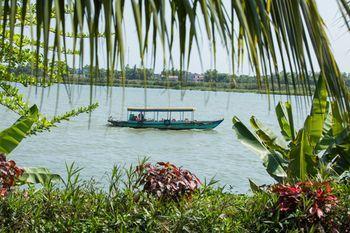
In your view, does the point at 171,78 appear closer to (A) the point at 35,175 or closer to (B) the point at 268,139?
(A) the point at 35,175

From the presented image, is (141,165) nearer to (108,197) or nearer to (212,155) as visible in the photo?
(108,197)

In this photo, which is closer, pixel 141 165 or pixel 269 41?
pixel 269 41

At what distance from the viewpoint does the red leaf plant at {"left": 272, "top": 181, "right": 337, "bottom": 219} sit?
12.4 ft

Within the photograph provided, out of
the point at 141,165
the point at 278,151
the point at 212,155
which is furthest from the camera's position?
the point at 212,155

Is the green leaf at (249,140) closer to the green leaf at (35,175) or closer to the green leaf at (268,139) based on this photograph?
the green leaf at (268,139)

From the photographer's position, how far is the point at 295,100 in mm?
804

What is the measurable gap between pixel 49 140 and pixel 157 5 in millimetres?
27629

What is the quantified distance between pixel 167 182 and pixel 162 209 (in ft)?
1.25

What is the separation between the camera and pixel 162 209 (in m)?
3.70

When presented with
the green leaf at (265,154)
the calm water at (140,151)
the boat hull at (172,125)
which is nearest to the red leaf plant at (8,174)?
the green leaf at (265,154)

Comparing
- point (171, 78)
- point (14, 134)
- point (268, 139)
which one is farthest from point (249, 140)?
point (171, 78)

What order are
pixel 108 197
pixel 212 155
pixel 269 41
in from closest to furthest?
pixel 269 41 < pixel 108 197 < pixel 212 155

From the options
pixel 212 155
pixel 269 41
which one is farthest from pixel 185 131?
pixel 269 41

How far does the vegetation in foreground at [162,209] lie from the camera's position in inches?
141
